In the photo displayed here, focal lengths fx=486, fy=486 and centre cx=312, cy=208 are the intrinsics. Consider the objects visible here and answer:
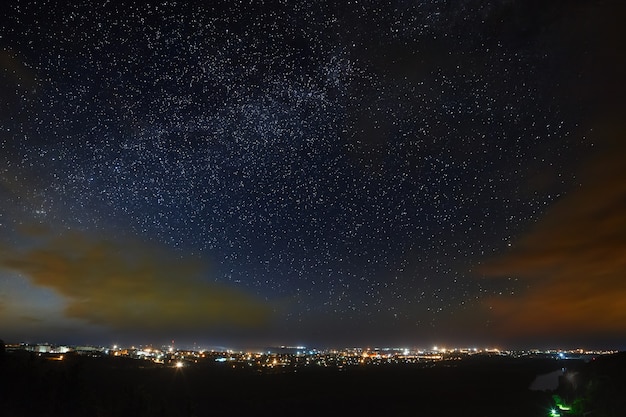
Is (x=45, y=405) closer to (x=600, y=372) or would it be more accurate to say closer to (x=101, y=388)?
(x=101, y=388)

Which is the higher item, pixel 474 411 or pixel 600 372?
pixel 600 372

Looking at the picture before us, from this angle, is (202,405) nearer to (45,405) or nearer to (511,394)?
(45,405)

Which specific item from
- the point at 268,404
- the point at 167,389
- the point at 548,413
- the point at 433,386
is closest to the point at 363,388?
the point at 433,386

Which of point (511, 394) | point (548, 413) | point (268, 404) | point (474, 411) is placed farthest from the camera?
point (511, 394)

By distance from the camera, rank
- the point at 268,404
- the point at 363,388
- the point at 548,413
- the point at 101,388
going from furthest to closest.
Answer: the point at 363,388, the point at 101,388, the point at 268,404, the point at 548,413

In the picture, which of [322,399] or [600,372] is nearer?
[600,372]

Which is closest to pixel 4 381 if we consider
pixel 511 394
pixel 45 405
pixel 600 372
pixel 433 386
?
pixel 45 405
